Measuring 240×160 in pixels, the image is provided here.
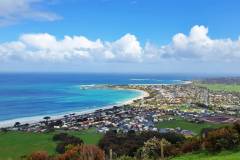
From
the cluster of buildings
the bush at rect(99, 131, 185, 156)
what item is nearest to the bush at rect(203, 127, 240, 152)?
the bush at rect(99, 131, 185, 156)

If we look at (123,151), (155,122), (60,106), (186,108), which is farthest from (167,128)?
(60,106)

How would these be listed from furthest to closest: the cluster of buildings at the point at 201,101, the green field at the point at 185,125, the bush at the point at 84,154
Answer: the cluster of buildings at the point at 201,101 < the green field at the point at 185,125 < the bush at the point at 84,154

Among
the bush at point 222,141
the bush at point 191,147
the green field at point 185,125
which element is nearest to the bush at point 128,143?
the bush at point 191,147

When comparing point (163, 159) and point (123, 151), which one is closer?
point (163, 159)

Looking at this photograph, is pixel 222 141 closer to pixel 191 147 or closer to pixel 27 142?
pixel 191 147

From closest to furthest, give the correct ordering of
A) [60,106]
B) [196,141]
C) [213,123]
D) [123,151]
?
[196,141], [123,151], [213,123], [60,106]

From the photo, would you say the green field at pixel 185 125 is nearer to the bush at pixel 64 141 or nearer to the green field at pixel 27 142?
the green field at pixel 27 142

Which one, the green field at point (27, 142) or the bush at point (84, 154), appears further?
the green field at point (27, 142)

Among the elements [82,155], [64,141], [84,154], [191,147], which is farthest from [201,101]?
[82,155]

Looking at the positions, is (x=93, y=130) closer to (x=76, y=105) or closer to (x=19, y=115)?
(x=19, y=115)
